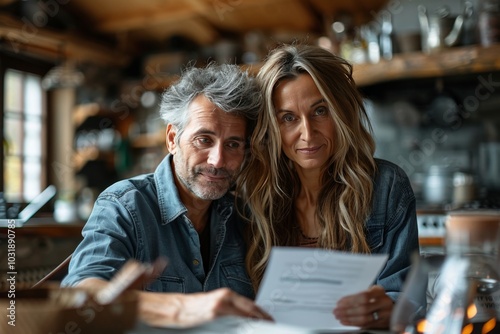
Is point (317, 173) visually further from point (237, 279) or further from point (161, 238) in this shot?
point (161, 238)

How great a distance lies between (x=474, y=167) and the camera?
14.7 ft

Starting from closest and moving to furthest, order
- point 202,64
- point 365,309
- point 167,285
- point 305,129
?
point 365,309 < point 167,285 < point 305,129 < point 202,64

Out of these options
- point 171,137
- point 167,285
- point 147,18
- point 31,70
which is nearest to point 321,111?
point 171,137

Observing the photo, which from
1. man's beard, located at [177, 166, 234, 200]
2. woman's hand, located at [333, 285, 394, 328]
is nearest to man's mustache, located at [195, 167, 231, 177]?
man's beard, located at [177, 166, 234, 200]

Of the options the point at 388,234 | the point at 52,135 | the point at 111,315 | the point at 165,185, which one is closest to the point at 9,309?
the point at 111,315

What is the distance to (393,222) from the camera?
1.60m

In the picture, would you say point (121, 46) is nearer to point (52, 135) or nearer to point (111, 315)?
A: point (52, 135)

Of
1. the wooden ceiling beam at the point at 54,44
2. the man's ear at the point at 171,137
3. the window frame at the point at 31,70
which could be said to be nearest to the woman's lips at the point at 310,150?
the man's ear at the point at 171,137

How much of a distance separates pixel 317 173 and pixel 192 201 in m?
0.42

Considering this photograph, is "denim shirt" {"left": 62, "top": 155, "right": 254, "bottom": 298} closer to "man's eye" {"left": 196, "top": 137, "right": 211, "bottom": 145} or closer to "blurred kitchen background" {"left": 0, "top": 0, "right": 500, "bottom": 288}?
"man's eye" {"left": 196, "top": 137, "right": 211, "bottom": 145}

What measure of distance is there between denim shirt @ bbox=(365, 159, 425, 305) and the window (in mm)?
4224

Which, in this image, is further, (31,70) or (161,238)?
(31,70)

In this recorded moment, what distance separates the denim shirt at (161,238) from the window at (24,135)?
3963 millimetres

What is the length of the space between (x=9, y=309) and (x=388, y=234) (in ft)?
3.50
